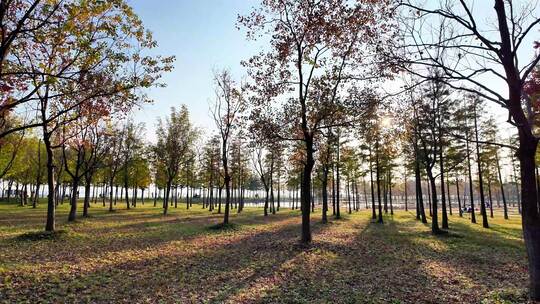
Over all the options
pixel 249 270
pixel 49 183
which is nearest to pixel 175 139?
pixel 49 183

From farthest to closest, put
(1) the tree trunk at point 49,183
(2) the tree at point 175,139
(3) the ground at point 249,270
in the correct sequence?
(2) the tree at point 175,139 → (1) the tree trunk at point 49,183 → (3) the ground at point 249,270

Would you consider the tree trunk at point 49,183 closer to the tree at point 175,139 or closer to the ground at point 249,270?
the ground at point 249,270

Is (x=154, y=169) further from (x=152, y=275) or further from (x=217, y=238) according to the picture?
(x=152, y=275)

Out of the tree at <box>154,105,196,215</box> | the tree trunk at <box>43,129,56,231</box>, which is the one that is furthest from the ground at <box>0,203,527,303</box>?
the tree at <box>154,105,196,215</box>

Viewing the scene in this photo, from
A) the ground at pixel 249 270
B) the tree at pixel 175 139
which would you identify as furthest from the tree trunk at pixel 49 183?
the tree at pixel 175 139

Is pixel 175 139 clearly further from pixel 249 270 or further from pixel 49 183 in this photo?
pixel 249 270

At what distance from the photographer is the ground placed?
8.46m

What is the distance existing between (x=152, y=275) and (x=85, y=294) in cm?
231

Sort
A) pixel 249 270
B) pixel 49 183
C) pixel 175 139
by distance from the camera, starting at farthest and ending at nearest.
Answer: pixel 175 139 < pixel 49 183 < pixel 249 270

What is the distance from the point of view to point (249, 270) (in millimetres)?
11336

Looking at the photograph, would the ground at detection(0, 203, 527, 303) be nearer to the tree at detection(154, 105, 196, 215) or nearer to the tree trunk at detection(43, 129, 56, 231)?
the tree trunk at detection(43, 129, 56, 231)

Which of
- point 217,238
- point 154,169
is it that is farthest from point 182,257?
point 154,169

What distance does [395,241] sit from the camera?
19.3 m

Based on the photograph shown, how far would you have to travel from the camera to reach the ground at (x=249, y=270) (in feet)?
27.8
